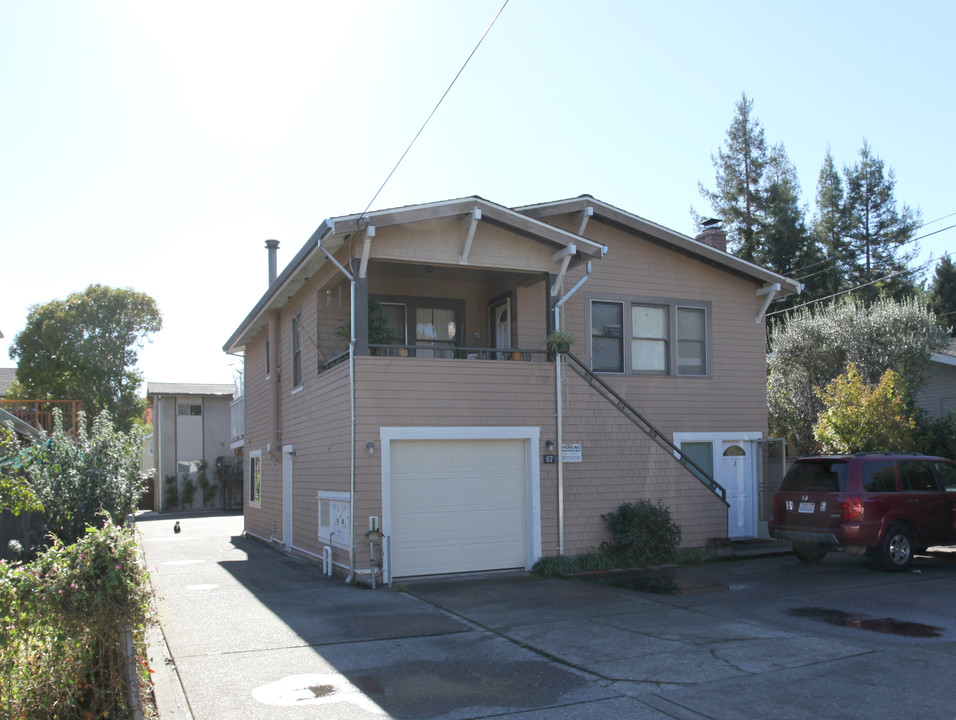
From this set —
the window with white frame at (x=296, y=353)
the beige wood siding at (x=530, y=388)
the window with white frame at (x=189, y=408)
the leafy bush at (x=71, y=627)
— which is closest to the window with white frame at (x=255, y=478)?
the beige wood siding at (x=530, y=388)

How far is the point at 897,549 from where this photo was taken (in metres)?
12.5

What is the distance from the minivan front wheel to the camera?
12336 millimetres

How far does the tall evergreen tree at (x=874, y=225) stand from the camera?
36156mm

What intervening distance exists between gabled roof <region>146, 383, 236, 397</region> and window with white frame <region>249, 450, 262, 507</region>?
64.1 feet

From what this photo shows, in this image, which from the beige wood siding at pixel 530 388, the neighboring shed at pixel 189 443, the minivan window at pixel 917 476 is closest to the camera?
the beige wood siding at pixel 530 388

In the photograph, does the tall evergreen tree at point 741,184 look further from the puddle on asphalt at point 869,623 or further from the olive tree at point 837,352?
the puddle on asphalt at point 869,623

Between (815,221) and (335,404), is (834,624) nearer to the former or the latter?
(335,404)

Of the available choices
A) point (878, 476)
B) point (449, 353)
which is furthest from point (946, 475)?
point (449, 353)

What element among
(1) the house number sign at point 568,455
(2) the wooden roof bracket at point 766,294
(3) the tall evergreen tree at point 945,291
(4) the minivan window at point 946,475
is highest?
(3) the tall evergreen tree at point 945,291

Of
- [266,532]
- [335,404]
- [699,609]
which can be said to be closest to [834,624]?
[699,609]

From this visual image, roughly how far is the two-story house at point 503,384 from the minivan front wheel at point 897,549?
10.3 feet

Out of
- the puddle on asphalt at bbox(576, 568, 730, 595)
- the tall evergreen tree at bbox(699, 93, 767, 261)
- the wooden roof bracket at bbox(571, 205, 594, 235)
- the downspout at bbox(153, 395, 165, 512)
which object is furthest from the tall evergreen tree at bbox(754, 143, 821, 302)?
the downspout at bbox(153, 395, 165, 512)

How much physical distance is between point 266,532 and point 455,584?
8856 millimetres

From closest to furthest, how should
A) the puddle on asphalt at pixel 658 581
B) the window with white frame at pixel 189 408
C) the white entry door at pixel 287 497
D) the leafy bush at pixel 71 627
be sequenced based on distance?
1. the leafy bush at pixel 71 627
2. the puddle on asphalt at pixel 658 581
3. the white entry door at pixel 287 497
4. the window with white frame at pixel 189 408
